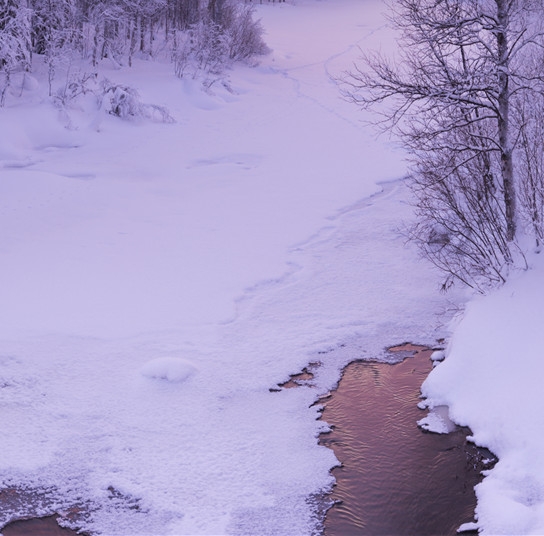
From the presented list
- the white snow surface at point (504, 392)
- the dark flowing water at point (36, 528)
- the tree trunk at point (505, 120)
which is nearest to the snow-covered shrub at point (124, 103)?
the tree trunk at point (505, 120)

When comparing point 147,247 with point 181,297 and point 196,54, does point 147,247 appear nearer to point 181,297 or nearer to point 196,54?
point 181,297

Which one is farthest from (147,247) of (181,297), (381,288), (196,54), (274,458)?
(196,54)

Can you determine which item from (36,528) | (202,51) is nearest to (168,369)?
(36,528)

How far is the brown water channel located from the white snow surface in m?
0.22

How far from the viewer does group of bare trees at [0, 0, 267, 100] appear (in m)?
18.1

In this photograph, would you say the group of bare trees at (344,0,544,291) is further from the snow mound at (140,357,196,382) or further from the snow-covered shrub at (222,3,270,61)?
the snow-covered shrub at (222,3,270,61)

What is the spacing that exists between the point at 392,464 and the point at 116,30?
23097mm

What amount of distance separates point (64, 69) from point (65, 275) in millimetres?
13143

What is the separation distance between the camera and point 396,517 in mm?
5703

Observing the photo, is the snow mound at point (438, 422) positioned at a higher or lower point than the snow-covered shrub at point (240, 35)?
lower

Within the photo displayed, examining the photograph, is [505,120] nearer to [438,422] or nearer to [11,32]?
[438,422]

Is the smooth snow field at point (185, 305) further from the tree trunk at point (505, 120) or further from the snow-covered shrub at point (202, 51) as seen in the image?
the snow-covered shrub at point (202, 51)

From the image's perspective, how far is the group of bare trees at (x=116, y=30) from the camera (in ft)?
59.5

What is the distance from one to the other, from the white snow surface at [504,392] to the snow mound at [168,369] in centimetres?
280
